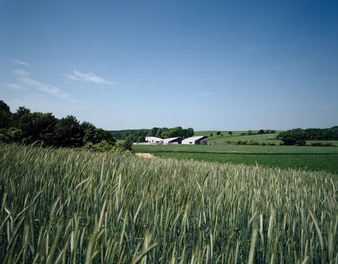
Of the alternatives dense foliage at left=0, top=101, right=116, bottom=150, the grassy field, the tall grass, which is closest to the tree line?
dense foliage at left=0, top=101, right=116, bottom=150

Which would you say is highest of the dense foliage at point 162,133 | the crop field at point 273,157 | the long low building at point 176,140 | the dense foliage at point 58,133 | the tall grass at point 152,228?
the dense foliage at point 162,133

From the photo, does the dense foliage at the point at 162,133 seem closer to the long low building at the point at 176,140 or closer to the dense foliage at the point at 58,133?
the long low building at the point at 176,140

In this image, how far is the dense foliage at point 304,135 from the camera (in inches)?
2717

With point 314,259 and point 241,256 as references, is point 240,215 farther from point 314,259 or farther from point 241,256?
point 314,259

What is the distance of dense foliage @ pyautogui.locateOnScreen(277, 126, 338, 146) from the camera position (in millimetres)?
69000

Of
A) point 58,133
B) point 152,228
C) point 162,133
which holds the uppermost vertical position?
point 162,133

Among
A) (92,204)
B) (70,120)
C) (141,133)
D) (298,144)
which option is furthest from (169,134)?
(92,204)

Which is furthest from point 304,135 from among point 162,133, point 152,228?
point 152,228

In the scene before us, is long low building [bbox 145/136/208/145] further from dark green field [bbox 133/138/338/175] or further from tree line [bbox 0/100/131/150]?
tree line [bbox 0/100/131/150]

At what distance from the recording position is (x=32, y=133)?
53.1 ft

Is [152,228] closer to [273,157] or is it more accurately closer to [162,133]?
[273,157]

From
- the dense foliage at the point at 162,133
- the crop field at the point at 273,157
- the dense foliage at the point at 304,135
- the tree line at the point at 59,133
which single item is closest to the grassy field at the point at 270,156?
the crop field at the point at 273,157

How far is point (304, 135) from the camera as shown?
3024 inches

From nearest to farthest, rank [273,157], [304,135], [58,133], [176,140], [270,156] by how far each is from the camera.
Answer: [58,133], [273,157], [270,156], [304,135], [176,140]
